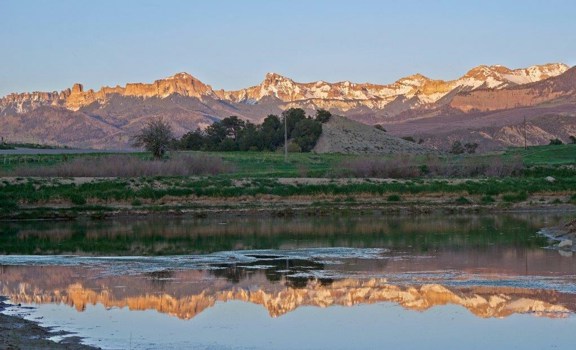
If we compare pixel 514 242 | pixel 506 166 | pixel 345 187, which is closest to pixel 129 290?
pixel 514 242

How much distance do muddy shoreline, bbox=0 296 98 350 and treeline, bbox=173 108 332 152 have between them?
3295 inches

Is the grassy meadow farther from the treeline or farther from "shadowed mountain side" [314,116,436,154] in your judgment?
"shadowed mountain side" [314,116,436,154]

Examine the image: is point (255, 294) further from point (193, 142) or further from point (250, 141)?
point (193, 142)

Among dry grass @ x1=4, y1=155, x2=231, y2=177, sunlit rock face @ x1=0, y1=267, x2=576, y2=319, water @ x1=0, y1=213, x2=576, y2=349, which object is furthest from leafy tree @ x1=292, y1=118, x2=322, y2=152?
sunlit rock face @ x1=0, y1=267, x2=576, y2=319

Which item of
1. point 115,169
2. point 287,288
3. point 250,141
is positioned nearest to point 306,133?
point 250,141

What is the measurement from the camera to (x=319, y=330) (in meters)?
18.9

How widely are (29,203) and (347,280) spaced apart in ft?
96.7

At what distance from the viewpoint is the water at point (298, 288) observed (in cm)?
1847

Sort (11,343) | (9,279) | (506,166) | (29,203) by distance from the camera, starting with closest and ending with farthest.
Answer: (11,343)
(9,279)
(29,203)
(506,166)

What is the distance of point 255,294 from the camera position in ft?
76.6

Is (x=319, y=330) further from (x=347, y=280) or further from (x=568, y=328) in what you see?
(x=347, y=280)

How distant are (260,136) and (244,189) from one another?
Answer: 53325 millimetres

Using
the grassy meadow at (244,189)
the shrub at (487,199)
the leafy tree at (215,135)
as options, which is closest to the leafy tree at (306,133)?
the leafy tree at (215,135)

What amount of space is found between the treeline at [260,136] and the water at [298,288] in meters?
67.2
